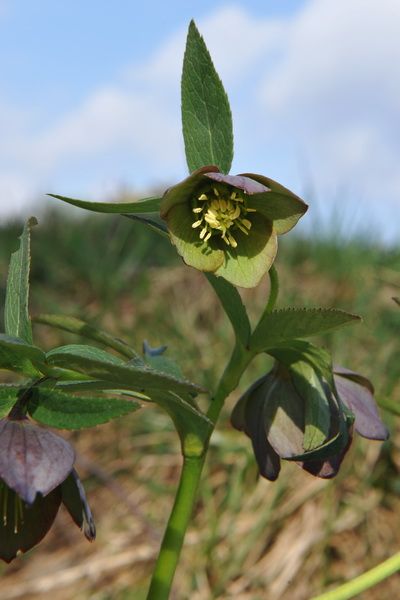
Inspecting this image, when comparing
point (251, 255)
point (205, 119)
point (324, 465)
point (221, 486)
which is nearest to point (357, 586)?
point (324, 465)

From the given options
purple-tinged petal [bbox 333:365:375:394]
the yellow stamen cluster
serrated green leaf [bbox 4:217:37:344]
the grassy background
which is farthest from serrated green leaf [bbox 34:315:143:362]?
the grassy background

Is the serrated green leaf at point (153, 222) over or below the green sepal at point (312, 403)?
over

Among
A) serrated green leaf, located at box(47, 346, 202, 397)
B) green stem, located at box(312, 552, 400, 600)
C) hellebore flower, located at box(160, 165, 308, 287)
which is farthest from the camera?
green stem, located at box(312, 552, 400, 600)

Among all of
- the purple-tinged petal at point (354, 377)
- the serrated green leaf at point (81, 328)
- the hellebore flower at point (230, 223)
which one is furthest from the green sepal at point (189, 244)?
the purple-tinged petal at point (354, 377)

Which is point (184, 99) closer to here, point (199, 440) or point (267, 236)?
point (267, 236)

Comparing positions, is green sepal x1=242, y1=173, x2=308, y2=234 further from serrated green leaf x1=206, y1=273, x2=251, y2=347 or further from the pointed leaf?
the pointed leaf

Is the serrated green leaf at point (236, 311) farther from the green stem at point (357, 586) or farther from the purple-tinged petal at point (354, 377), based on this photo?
the green stem at point (357, 586)

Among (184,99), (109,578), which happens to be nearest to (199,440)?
(184,99)
